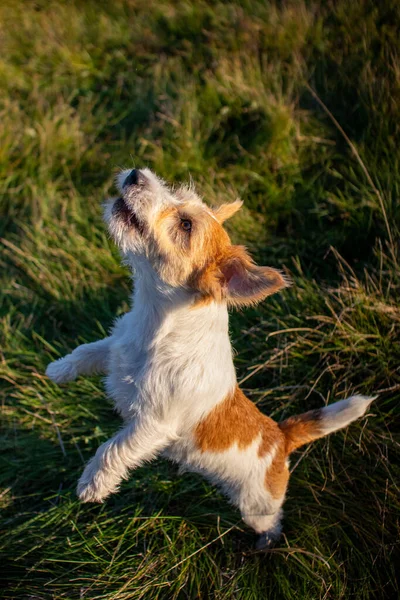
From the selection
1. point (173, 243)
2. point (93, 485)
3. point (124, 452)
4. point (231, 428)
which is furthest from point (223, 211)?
point (93, 485)

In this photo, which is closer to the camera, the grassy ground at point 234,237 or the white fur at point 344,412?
the white fur at point 344,412

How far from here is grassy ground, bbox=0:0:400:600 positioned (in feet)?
10.6

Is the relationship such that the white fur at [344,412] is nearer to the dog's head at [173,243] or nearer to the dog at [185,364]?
the dog at [185,364]

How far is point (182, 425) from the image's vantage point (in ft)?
9.35

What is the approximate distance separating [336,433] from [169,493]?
123 cm

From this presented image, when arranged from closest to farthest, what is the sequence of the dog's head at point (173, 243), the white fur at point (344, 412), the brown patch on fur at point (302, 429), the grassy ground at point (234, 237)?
the dog's head at point (173, 243) → the white fur at point (344, 412) → the brown patch on fur at point (302, 429) → the grassy ground at point (234, 237)

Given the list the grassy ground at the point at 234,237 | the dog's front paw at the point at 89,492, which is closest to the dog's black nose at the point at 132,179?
the grassy ground at the point at 234,237

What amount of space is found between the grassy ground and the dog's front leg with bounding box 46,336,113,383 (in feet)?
1.84

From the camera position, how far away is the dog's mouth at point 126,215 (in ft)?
8.64

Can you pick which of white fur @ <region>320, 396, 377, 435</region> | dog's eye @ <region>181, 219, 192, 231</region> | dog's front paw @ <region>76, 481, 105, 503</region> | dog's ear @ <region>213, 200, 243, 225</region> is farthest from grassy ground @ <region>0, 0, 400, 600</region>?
dog's eye @ <region>181, 219, 192, 231</region>

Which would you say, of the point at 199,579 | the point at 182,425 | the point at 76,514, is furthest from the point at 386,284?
the point at 76,514

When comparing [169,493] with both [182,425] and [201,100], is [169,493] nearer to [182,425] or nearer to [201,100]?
[182,425]

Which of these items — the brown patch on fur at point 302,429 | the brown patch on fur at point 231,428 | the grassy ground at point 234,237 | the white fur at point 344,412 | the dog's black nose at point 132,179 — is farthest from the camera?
the grassy ground at point 234,237

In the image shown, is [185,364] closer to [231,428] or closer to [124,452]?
[231,428]
